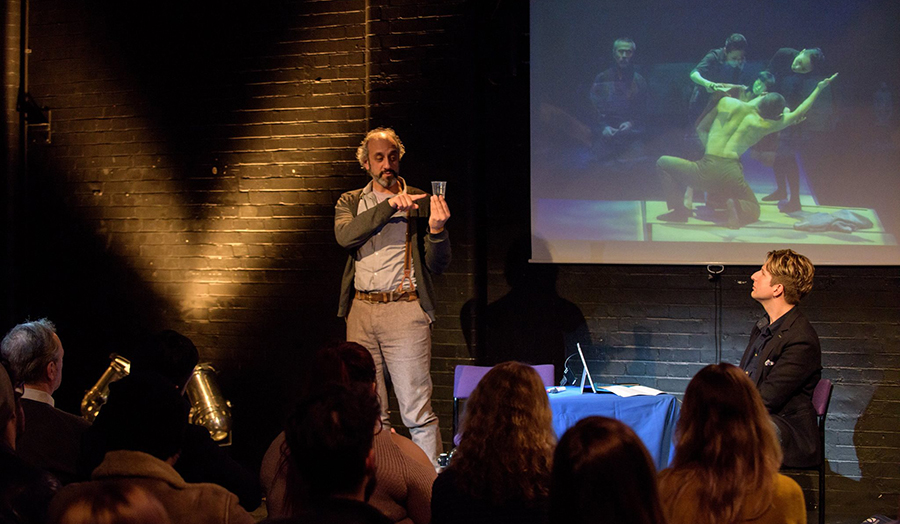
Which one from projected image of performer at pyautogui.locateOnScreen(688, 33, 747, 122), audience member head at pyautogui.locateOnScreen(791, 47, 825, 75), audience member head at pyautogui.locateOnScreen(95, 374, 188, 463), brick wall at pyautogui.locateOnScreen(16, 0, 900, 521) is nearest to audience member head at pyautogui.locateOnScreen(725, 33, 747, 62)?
projected image of performer at pyautogui.locateOnScreen(688, 33, 747, 122)

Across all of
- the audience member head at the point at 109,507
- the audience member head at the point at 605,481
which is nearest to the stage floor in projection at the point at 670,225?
the audience member head at the point at 605,481

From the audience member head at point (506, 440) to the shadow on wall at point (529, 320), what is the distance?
2.76 meters

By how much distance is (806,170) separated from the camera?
450 centimetres

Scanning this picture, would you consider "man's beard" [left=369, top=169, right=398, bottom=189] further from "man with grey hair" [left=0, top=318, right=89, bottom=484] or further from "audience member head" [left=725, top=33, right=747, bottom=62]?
"audience member head" [left=725, top=33, right=747, bottom=62]

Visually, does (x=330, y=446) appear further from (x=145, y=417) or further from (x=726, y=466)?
(x=726, y=466)

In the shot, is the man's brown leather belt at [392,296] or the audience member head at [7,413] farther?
the man's brown leather belt at [392,296]

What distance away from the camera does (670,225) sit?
15.3 ft

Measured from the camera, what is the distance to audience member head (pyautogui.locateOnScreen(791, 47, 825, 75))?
447cm

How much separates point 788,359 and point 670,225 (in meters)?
1.34

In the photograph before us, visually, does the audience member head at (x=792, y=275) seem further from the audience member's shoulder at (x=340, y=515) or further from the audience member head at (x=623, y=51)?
the audience member's shoulder at (x=340, y=515)

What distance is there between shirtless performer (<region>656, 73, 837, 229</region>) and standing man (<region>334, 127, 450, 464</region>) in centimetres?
160

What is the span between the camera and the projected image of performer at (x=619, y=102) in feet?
15.4

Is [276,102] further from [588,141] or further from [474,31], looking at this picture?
[588,141]

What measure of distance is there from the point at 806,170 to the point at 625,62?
1.21 metres
